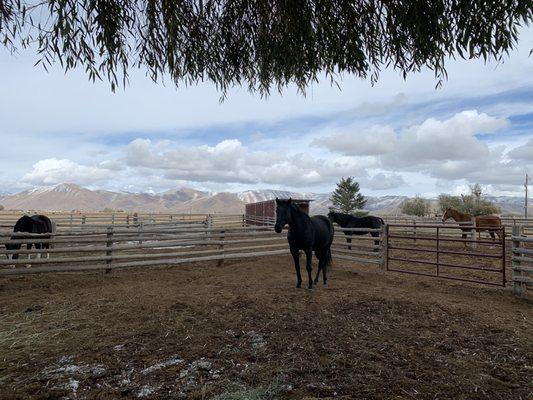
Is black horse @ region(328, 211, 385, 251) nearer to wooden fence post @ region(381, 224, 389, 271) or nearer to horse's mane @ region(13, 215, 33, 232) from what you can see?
wooden fence post @ region(381, 224, 389, 271)

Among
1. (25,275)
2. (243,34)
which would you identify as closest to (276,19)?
(243,34)

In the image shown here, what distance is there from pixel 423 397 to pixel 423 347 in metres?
1.20

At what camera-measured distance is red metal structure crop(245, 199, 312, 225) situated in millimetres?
23634

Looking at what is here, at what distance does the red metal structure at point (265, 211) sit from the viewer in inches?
→ 930

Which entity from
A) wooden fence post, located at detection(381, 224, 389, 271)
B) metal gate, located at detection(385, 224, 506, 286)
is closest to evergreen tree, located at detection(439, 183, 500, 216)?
metal gate, located at detection(385, 224, 506, 286)

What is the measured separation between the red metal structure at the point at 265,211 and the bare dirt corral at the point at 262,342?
15.3 meters

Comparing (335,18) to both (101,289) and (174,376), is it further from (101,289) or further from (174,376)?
(101,289)

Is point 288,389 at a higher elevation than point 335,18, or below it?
below

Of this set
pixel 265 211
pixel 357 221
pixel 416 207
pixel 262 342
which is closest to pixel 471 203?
pixel 416 207

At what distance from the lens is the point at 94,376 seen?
11.5 feet

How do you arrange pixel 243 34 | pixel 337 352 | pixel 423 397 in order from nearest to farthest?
1. pixel 423 397
2. pixel 337 352
3. pixel 243 34

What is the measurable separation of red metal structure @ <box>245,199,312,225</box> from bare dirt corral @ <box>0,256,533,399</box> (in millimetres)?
15336

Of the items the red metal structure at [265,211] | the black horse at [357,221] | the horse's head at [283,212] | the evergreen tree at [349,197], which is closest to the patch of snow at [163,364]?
the horse's head at [283,212]

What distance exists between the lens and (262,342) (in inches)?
172
